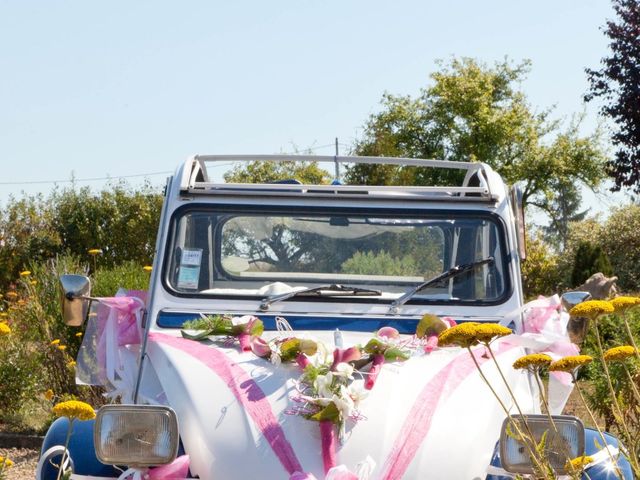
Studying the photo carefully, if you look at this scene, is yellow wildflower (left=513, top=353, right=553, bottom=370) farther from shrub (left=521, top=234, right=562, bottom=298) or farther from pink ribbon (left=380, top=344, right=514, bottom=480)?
shrub (left=521, top=234, right=562, bottom=298)

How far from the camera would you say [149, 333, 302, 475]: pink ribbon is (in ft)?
11.9

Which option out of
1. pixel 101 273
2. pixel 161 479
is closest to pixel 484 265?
pixel 161 479

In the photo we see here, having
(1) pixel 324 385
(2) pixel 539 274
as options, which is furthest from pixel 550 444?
(2) pixel 539 274

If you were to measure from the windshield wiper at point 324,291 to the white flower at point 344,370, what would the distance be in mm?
832

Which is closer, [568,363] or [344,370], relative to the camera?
[568,363]

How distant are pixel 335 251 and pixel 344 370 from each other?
54.4 inches

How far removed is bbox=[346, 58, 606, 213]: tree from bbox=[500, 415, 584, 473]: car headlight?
83.9 ft

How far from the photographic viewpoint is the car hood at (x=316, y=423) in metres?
3.63

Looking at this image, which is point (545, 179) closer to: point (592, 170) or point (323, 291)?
point (592, 170)

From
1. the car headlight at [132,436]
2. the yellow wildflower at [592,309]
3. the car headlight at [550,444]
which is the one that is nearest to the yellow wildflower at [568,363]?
the yellow wildflower at [592,309]

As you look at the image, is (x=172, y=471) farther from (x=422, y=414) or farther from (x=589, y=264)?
(x=589, y=264)

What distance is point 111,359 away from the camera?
195 inches

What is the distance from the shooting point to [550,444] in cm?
360

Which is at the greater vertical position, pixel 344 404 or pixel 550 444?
pixel 344 404
